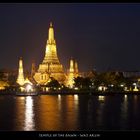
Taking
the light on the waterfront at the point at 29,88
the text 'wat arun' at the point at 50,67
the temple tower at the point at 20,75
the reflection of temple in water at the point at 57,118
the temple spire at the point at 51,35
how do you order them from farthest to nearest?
1. the temple tower at the point at 20,75
2. the temple spire at the point at 51,35
3. the text 'wat arun' at the point at 50,67
4. the light on the waterfront at the point at 29,88
5. the reflection of temple in water at the point at 57,118

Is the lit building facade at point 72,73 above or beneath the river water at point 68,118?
above

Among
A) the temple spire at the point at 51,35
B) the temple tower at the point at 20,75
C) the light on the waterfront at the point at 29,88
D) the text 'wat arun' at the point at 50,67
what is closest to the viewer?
the light on the waterfront at the point at 29,88

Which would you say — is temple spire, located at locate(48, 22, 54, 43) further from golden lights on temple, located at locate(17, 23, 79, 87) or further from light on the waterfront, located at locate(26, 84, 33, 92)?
light on the waterfront, located at locate(26, 84, 33, 92)

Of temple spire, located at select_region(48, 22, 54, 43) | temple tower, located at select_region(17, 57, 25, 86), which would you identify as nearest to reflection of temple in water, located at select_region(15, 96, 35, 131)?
temple spire, located at select_region(48, 22, 54, 43)

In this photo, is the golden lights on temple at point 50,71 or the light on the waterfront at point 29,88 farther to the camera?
the golden lights on temple at point 50,71

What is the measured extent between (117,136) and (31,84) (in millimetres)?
21374

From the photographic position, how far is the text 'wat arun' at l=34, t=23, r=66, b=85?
22.6 m

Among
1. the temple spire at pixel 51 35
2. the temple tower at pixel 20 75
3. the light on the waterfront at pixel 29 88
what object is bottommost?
the light on the waterfront at pixel 29 88

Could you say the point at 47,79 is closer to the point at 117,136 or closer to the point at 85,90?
the point at 85,90

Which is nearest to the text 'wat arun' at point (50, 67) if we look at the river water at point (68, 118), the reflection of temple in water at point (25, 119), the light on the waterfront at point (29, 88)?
the light on the waterfront at point (29, 88)

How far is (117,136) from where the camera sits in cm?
167

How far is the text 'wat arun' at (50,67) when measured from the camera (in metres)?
22.6

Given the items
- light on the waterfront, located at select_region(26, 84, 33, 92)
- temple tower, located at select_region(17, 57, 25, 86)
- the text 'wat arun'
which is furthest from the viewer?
temple tower, located at select_region(17, 57, 25, 86)

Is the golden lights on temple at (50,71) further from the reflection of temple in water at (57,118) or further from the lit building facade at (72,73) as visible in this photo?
the reflection of temple in water at (57,118)
